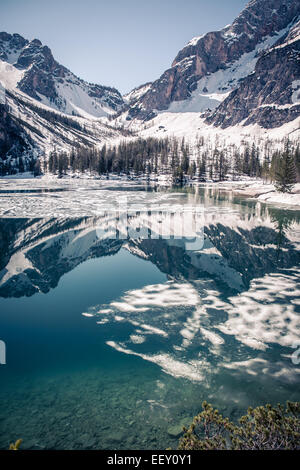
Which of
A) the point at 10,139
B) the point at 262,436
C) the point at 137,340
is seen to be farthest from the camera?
the point at 10,139

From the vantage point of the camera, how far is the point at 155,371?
668cm

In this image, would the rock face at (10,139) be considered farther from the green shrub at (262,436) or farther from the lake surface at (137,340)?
the green shrub at (262,436)

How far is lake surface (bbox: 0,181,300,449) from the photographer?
5.40m

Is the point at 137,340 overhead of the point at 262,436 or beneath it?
beneath

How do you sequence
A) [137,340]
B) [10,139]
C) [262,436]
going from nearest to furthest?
1. [262,436]
2. [137,340]
3. [10,139]

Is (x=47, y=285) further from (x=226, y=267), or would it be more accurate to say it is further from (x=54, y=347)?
(x=226, y=267)

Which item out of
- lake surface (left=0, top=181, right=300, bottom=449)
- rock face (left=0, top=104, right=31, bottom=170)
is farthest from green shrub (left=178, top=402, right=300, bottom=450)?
rock face (left=0, top=104, right=31, bottom=170)

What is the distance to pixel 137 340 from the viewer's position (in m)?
7.92

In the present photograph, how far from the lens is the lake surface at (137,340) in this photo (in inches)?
213

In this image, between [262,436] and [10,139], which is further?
[10,139]

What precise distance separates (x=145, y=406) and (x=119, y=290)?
6163mm

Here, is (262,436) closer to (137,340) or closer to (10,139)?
(137,340)

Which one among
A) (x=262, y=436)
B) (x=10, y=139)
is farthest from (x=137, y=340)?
(x=10, y=139)
